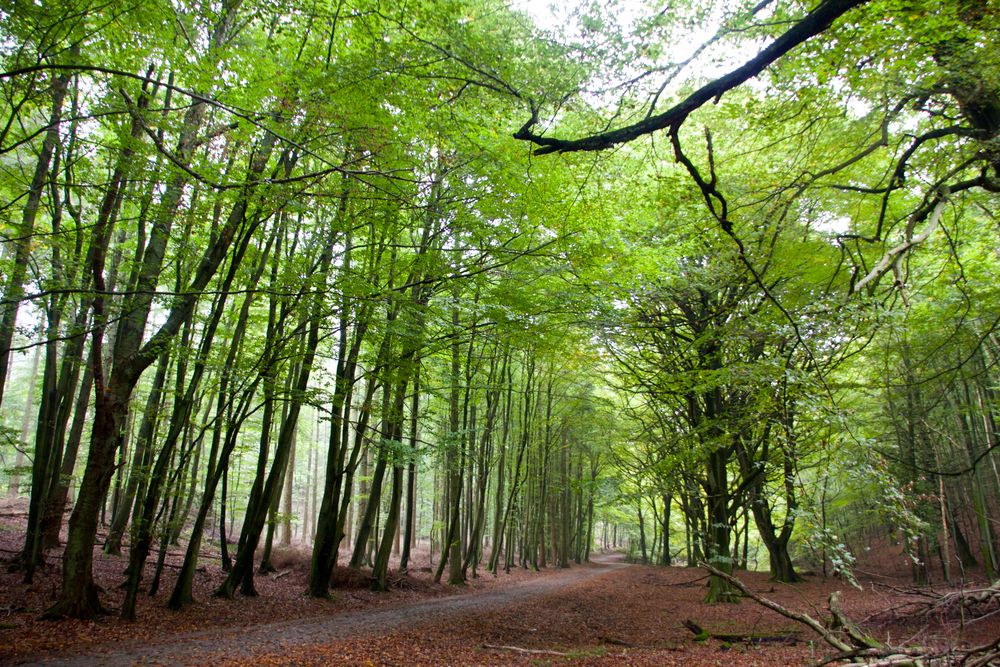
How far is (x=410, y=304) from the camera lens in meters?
7.87

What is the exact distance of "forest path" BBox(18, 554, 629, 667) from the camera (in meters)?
5.98

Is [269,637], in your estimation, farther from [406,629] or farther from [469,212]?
[469,212]

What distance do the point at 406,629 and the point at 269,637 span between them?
2.11 m

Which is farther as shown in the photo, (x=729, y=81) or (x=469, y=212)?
(x=469, y=212)

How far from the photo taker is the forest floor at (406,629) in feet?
20.6

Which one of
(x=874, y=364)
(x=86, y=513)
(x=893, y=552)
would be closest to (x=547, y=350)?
(x=86, y=513)

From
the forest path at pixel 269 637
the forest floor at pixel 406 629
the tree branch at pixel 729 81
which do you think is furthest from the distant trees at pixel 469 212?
the forest path at pixel 269 637

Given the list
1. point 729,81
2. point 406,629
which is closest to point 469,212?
point 729,81

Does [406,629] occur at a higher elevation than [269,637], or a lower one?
lower

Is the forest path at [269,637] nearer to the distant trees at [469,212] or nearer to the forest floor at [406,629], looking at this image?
the forest floor at [406,629]

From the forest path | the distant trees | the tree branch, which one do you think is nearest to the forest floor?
the forest path

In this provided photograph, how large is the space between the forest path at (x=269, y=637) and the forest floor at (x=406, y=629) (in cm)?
2

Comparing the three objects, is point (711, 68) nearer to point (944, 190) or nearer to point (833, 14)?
point (944, 190)

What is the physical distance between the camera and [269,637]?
7.49 m
